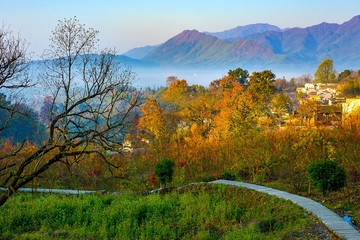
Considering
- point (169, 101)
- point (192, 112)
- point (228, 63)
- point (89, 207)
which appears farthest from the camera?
point (228, 63)

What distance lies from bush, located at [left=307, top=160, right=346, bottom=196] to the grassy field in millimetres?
1049

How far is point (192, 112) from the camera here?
27.2 metres

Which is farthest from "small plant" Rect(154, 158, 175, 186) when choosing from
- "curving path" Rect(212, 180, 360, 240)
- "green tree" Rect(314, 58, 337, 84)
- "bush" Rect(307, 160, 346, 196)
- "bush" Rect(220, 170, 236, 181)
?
"green tree" Rect(314, 58, 337, 84)

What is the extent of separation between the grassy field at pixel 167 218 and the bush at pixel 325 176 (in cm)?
105

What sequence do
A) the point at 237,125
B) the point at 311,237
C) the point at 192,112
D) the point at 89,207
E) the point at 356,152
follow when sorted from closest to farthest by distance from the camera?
the point at 311,237 < the point at 89,207 < the point at 356,152 < the point at 237,125 < the point at 192,112

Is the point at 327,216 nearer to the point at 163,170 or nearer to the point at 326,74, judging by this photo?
the point at 163,170

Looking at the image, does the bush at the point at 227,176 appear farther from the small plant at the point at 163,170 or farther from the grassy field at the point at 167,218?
the grassy field at the point at 167,218

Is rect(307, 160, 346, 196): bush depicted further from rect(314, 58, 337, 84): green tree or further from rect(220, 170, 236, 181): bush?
rect(314, 58, 337, 84): green tree

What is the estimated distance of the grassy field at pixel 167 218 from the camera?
20.2 ft

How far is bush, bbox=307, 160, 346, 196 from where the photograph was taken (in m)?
7.80

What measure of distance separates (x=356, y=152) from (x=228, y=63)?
187m

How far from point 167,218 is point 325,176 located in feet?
10.5

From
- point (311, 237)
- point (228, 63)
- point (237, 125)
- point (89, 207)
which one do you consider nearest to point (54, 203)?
point (89, 207)

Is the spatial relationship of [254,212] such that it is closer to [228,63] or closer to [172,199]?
[172,199]
